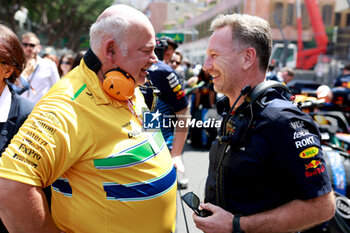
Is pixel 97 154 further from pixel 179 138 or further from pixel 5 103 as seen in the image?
pixel 179 138

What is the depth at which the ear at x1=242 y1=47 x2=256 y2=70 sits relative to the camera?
158 centimetres

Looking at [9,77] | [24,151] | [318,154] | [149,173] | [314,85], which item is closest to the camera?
[24,151]

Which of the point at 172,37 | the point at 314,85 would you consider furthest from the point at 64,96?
the point at 314,85

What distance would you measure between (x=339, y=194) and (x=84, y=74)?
104 inches

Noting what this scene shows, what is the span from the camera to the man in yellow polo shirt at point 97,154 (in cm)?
123

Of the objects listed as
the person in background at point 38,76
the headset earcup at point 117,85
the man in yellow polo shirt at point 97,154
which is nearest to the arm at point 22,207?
the man in yellow polo shirt at point 97,154

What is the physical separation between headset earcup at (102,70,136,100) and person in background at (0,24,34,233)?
700 millimetres

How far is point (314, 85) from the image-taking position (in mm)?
12836

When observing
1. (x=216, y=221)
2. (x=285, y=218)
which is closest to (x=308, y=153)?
(x=285, y=218)

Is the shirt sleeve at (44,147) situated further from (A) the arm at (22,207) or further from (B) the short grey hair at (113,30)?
(B) the short grey hair at (113,30)

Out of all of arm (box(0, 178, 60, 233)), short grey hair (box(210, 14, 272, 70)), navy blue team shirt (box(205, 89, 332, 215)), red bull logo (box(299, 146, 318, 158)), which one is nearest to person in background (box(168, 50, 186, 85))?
short grey hair (box(210, 14, 272, 70))

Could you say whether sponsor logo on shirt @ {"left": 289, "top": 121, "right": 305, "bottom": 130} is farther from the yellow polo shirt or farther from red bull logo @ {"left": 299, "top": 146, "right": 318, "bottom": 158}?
the yellow polo shirt

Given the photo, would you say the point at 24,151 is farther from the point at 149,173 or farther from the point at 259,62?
the point at 259,62

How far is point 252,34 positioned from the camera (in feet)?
5.14
